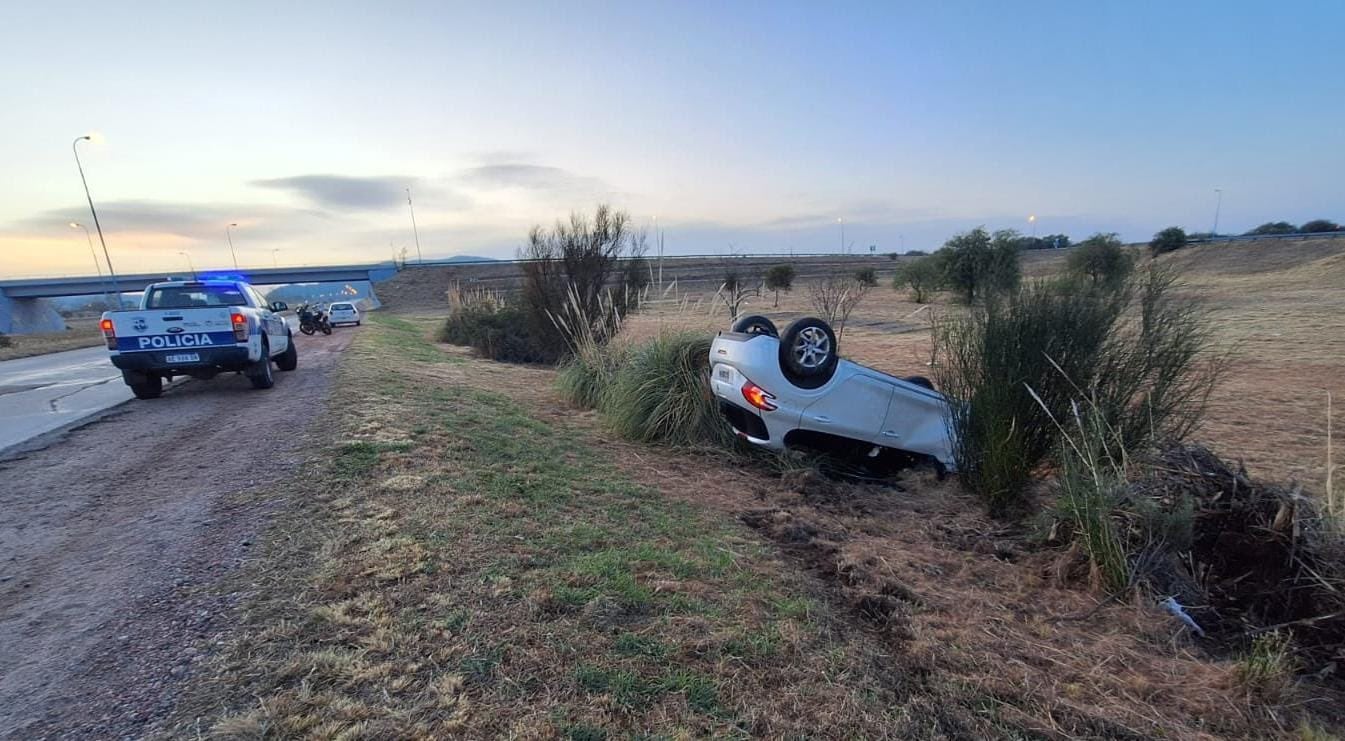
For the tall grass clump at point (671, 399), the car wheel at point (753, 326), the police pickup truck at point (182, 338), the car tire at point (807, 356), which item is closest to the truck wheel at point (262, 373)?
the police pickup truck at point (182, 338)

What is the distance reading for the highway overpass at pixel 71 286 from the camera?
54.6 meters

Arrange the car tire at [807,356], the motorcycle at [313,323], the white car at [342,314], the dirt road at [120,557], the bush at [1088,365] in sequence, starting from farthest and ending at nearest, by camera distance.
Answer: the white car at [342,314] < the motorcycle at [313,323] < the car tire at [807,356] < the bush at [1088,365] < the dirt road at [120,557]

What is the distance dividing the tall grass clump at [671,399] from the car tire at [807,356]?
1512 millimetres

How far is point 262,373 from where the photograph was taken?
9070mm

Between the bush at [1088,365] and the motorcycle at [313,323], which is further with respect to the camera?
the motorcycle at [313,323]

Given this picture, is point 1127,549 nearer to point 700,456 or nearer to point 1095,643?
point 1095,643

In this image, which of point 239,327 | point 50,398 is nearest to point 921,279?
point 239,327

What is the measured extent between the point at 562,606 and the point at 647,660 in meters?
0.54

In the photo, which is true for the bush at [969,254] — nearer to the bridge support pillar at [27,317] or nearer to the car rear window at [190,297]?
the car rear window at [190,297]

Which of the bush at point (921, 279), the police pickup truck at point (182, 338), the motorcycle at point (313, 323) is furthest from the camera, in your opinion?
the bush at point (921, 279)

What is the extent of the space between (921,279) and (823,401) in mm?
35439

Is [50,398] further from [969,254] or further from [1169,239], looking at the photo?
[1169,239]

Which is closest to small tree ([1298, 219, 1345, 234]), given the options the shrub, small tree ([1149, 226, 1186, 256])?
small tree ([1149, 226, 1186, 256])

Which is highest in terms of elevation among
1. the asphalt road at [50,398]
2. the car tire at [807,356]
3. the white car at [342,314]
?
the car tire at [807,356]
